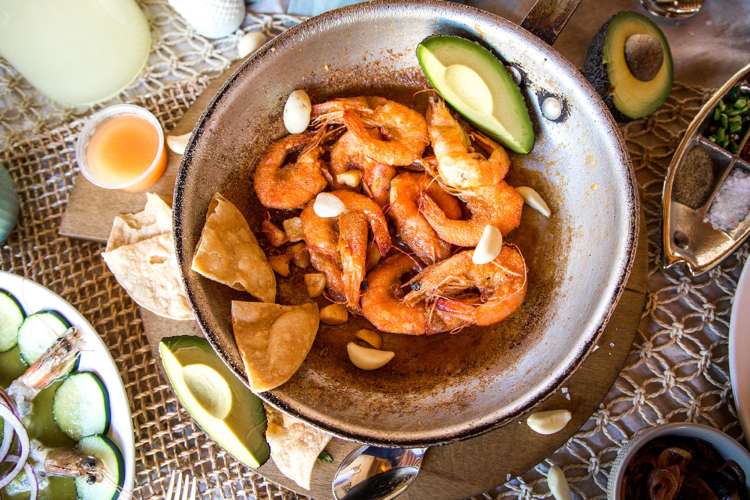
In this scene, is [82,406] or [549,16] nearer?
[549,16]

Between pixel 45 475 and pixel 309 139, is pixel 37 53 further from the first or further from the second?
pixel 45 475

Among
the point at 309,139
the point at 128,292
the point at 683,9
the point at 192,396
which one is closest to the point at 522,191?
the point at 309,139

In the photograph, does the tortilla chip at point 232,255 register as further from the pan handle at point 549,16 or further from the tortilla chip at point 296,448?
the pan handle at point 549,16

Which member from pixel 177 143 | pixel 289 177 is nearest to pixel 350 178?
pixel 289 177

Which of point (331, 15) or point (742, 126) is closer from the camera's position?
point (331, 15)

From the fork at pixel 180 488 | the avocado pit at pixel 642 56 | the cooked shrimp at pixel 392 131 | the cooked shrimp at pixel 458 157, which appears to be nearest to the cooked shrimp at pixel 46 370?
the fork at pixel 180 488

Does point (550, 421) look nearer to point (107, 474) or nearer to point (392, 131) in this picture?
point (392, 131)
